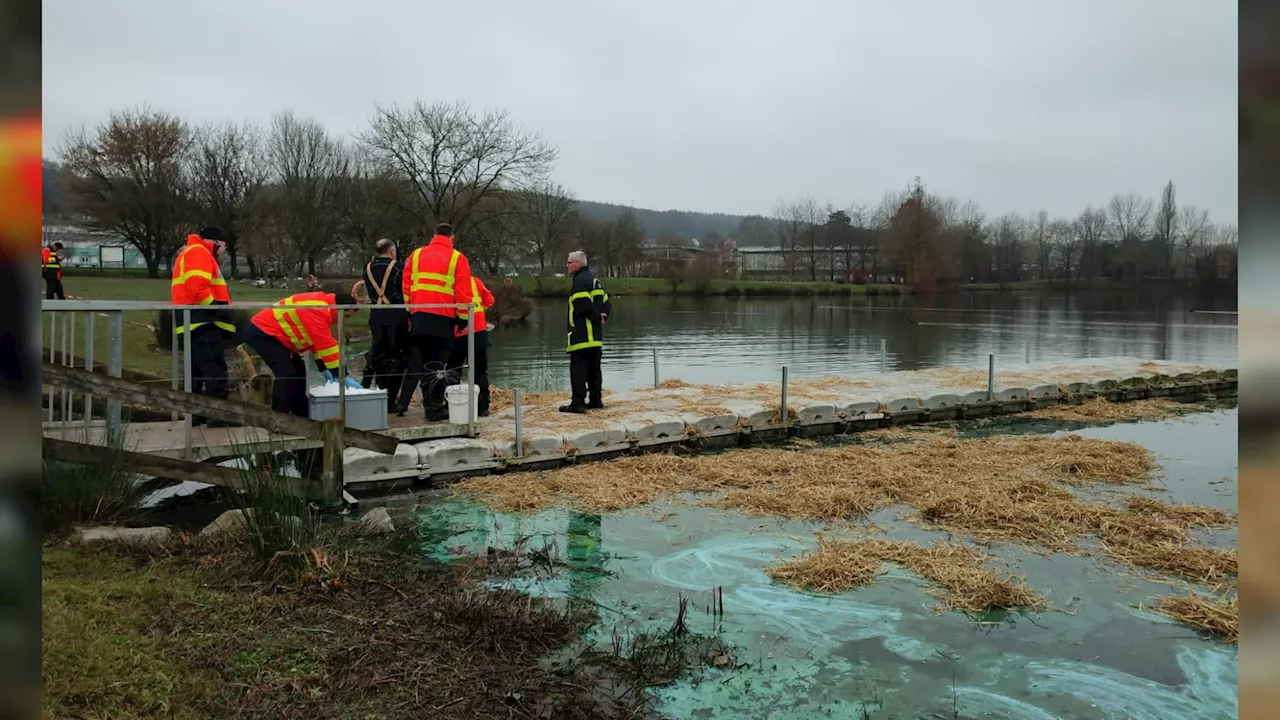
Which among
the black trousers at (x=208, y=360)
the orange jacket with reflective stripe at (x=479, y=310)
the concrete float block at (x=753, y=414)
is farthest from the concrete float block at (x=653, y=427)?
the black trousers at (x=208, y=360)

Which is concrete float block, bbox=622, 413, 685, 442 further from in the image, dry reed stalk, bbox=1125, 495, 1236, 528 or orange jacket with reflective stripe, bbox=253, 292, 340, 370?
dry reed stalk, bbox=1125, 495, 1236, 528

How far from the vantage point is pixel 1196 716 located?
3980 millimetres

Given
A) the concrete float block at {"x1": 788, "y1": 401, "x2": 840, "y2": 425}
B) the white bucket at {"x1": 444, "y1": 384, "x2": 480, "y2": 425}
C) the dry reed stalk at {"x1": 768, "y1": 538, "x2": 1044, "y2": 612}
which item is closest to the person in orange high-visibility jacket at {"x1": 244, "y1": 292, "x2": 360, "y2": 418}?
the white bucket at {"x1": 444, "y1": 384, "x2": 480, "y2": 425}

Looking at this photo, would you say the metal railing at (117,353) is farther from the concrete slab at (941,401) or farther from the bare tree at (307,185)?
the bare tree at (307,185)

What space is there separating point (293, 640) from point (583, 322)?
20.9 ft

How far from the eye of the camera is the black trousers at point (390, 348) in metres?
9.91

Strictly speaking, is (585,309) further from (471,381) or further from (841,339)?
(841,339)

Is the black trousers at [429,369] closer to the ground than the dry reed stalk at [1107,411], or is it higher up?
higher up

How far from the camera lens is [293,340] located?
27.5ft

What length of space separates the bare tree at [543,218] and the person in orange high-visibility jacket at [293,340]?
31123 mm

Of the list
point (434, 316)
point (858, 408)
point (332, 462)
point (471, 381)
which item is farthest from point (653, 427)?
point (332, 462)

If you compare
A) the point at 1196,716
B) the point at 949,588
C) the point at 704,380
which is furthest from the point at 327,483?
the point at 704,380
